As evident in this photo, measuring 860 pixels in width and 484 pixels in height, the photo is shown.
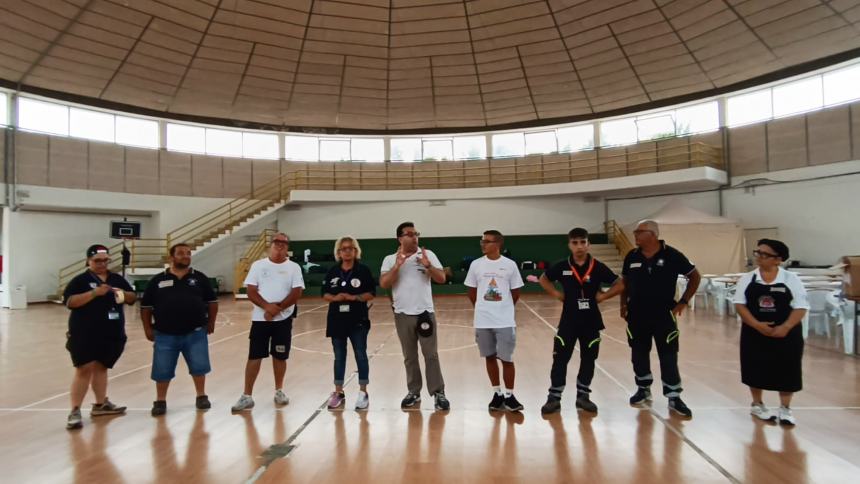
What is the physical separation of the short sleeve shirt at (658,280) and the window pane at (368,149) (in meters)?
19.8

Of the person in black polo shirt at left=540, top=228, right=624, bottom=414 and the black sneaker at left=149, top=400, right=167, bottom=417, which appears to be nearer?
the person in black polo shirt at left=540, top=228, right=624, bottom=414

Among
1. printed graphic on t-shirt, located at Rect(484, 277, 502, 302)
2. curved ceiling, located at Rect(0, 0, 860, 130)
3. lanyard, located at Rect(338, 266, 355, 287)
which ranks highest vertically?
curved ceiling, located at Rect(0, 0, 860, 130)

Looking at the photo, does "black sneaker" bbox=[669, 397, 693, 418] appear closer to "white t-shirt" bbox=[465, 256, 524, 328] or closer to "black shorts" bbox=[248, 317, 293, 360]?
"white t-shirt" bbox=[465, 256, 524, 328]

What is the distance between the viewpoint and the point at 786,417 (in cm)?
404

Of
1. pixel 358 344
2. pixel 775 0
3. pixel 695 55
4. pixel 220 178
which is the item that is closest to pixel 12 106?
pixel 220 178

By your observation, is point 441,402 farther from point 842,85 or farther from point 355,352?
point 842,85

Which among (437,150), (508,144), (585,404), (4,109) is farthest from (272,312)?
(508,144)

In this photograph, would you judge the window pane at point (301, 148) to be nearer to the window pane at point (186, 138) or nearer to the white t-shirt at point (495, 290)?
the window pane at point (186, 138)

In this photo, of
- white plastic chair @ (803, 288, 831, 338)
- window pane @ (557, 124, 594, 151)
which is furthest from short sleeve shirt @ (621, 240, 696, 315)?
window pane @ (557, 124, 594, 151)

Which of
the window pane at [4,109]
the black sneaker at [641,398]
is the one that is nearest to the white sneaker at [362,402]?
the black sneaker at [641,398]

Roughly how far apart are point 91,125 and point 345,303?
1901 cm

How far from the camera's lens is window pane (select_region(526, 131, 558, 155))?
2256 centimetres

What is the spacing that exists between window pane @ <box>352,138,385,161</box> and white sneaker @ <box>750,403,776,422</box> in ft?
67.3

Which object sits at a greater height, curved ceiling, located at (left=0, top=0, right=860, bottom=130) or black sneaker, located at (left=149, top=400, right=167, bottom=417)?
curved ceiling, located at (left=0, top=0, right=860, bottom=130)
